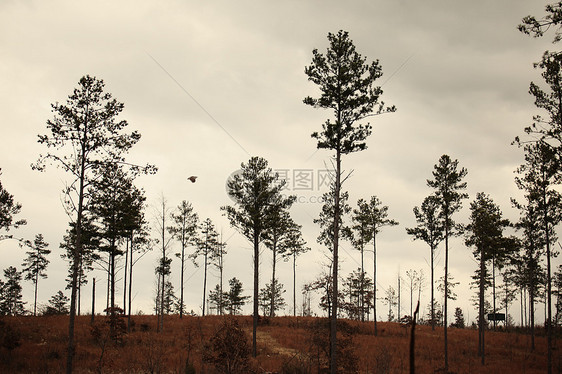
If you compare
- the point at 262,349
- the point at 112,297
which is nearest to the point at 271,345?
the point at 262,349

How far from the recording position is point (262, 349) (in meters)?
29.6

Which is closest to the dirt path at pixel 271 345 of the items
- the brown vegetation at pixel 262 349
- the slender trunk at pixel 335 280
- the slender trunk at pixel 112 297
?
the brown vegetation at pixel 262 349

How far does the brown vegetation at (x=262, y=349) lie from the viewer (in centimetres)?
2028

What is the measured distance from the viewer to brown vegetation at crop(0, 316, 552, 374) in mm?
20281

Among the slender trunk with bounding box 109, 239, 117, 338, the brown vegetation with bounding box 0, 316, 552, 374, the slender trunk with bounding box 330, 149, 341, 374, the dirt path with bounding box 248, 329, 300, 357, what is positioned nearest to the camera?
the slender trunk with bounding box 330, 149, 341, 374

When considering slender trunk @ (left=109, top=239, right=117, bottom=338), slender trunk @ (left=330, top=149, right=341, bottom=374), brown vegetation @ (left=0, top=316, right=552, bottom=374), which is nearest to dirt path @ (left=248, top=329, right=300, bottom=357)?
brown vegetation @ (left=0, top=316, right=552, bottom=374)

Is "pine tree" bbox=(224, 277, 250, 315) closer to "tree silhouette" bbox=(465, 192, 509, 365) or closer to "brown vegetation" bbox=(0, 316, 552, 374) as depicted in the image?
"brown vegetation" bbox=(0, 316, 552, 374)

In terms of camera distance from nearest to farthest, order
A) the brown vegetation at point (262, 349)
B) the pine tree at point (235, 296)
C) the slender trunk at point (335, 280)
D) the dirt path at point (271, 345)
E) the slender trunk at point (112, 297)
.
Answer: the slender trunk at point (335, 280)
the brown vegetation at point (262, 349)
the slender trunk at point (112, 297)
the dirt path at point (271, 345)
the pine tree at point (235, 296)

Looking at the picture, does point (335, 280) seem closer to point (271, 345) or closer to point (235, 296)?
point (271, 345)

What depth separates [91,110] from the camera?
17547 mm

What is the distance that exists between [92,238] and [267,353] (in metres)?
16.3

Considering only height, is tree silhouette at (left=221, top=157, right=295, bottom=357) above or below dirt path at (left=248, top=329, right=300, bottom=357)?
above

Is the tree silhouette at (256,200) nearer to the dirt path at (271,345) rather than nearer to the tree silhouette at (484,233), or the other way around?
the dirt path at (271,345)

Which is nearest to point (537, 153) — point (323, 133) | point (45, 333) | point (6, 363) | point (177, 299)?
point (323, 133)
